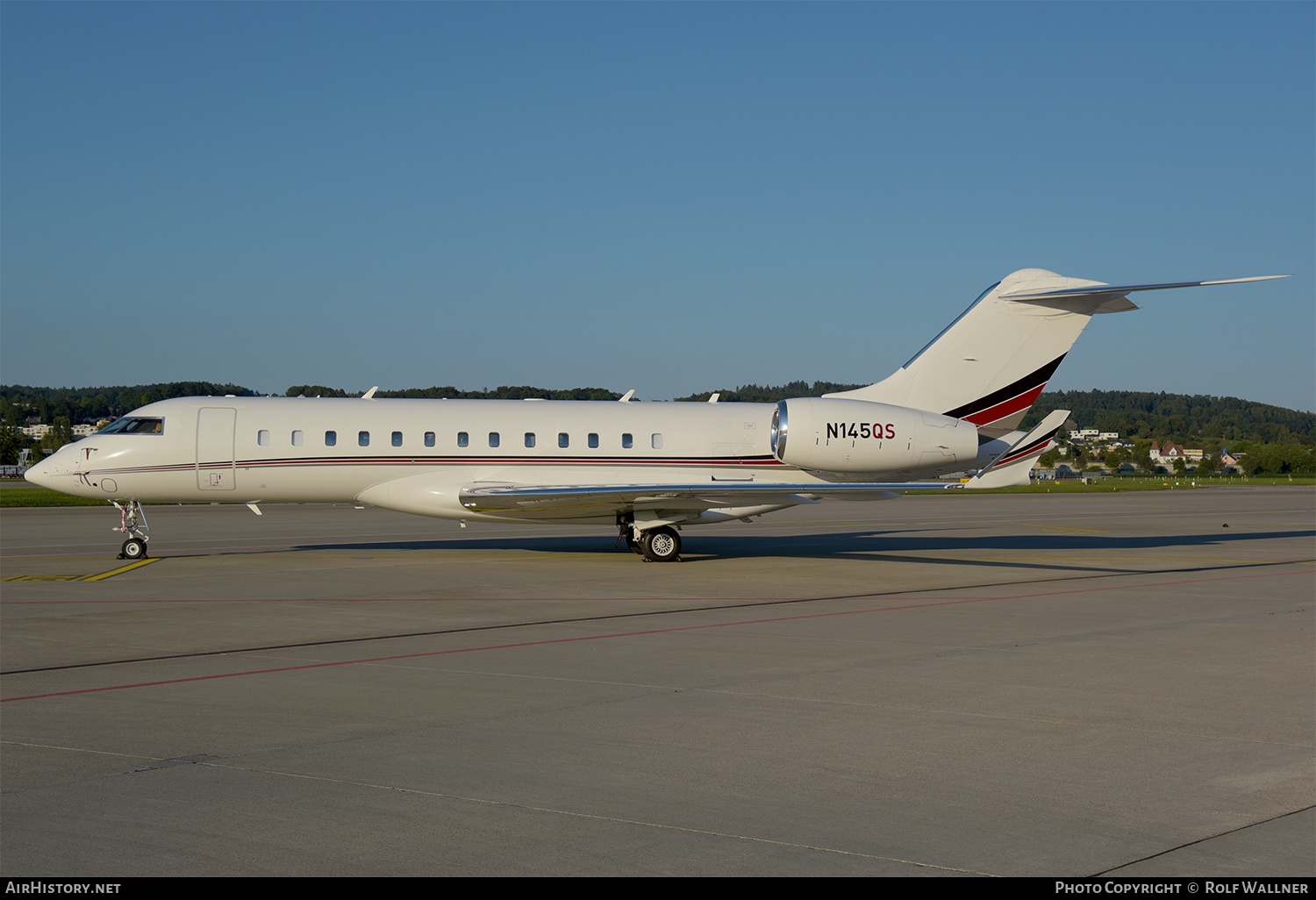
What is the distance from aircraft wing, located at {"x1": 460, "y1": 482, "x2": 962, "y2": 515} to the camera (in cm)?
2030

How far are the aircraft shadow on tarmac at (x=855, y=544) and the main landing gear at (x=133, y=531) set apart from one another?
356 centimetres

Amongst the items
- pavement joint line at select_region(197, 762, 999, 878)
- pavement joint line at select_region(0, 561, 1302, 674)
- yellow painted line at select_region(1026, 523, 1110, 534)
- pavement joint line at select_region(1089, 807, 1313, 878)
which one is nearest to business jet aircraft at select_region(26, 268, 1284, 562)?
pavement joint line at select_region(0, 561, 1302, 674)

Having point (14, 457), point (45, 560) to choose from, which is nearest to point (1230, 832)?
point (45, 560)

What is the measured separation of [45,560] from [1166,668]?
20.5m

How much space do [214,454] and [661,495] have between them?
904 centimetres

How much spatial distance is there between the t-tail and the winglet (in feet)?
3.19

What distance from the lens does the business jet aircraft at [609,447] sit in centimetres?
2130

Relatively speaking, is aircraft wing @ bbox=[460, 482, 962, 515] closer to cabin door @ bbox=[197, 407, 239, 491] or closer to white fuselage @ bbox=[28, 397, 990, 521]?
white fuselage @ bbox=[28, 397, 990, 521]

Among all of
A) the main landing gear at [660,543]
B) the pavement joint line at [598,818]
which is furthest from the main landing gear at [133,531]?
the pavement joint line at [598,818]

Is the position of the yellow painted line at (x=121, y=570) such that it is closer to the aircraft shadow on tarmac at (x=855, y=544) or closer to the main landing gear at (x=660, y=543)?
the aircraft shadow on tarmac at (x=855, y=544)

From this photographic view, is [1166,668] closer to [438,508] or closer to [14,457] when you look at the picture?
[438,508]

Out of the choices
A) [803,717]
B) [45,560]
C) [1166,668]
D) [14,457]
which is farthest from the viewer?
[14,457]

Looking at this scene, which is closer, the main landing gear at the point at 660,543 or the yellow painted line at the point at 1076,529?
the main landing gear at the point at 660,543
